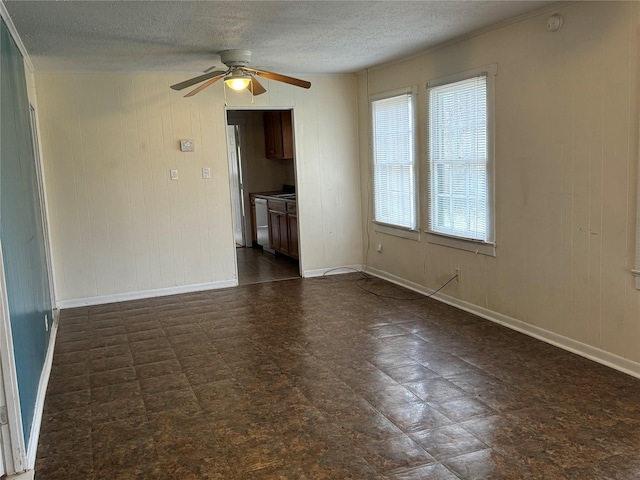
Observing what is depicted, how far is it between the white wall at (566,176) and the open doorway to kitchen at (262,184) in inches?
129

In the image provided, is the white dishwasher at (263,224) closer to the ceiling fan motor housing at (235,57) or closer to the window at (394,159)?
the window at (394,159)

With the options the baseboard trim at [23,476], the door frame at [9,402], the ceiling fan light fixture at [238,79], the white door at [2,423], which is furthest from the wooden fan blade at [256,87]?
the baseboard trim at [23,476]

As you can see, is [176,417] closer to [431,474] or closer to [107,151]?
[431,474]

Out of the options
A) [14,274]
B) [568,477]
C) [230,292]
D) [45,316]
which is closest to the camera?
[568,477]

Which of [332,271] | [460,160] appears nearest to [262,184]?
[332,271]

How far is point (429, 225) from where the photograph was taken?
5496mm

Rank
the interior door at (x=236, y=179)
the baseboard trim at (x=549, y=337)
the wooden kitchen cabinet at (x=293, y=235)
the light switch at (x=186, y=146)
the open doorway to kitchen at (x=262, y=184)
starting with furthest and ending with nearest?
the interior door at (x=236, y=179) → the open doorway to kitchen at (x=262, y=184) → the wooden kitchen cabinet at (x=293, y=235) → the light switch at (x=186, y=146) → the baseboard trim at (x=549, y=337)

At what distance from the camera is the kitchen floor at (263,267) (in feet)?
22.3

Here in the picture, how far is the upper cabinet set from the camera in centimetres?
790

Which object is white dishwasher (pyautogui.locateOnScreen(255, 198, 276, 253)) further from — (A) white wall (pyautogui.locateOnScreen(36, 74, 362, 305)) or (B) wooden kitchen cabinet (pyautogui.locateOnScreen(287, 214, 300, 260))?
(A) white wall (pyautogui.locateOnScreen(36, 74, 362, 305))

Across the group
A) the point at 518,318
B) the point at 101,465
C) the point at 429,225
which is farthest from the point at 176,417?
the point at 429,225

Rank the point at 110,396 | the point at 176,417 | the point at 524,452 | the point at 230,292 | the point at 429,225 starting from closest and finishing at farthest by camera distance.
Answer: the point at 524,452, the point at 176,417, the point at 110,396, the point at 429,225, the point at 230,292

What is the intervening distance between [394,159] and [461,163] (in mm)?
1212

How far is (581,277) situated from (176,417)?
2.72 m
